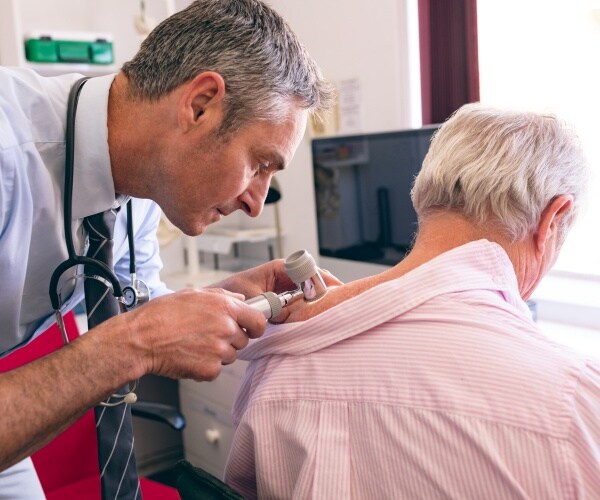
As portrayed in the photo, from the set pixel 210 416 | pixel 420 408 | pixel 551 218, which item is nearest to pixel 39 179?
pixel 420 408

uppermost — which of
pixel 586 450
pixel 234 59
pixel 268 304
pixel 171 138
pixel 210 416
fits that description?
pixel 234 59

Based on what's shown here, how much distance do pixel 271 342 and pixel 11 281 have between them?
0.45m

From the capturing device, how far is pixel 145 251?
1.51 metres

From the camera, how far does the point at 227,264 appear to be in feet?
10.6

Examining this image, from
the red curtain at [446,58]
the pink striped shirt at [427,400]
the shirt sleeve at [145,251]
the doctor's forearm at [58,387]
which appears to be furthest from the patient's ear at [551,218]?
the red curtain at [446,58]

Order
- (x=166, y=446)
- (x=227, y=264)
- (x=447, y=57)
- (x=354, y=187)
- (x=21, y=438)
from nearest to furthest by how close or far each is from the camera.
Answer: (x=21, y=438)
(x=354, y=187)
(x=447, y=57)
(x=166, y=446)
(x=227, y=264)

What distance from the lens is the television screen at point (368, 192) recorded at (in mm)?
2011

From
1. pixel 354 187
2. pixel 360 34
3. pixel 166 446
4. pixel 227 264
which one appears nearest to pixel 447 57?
pixel 360 34

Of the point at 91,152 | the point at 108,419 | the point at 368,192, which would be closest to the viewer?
the point at 91,152

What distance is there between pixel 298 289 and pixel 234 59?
38cm

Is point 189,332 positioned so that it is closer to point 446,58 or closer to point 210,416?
point 210,416

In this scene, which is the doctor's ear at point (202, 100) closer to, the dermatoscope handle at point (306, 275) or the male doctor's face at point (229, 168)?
the male doctor's face at point (229, 168)

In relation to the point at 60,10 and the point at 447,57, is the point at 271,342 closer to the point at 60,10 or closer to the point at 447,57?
the point at 447,57

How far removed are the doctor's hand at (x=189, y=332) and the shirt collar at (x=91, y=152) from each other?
0.91ft
